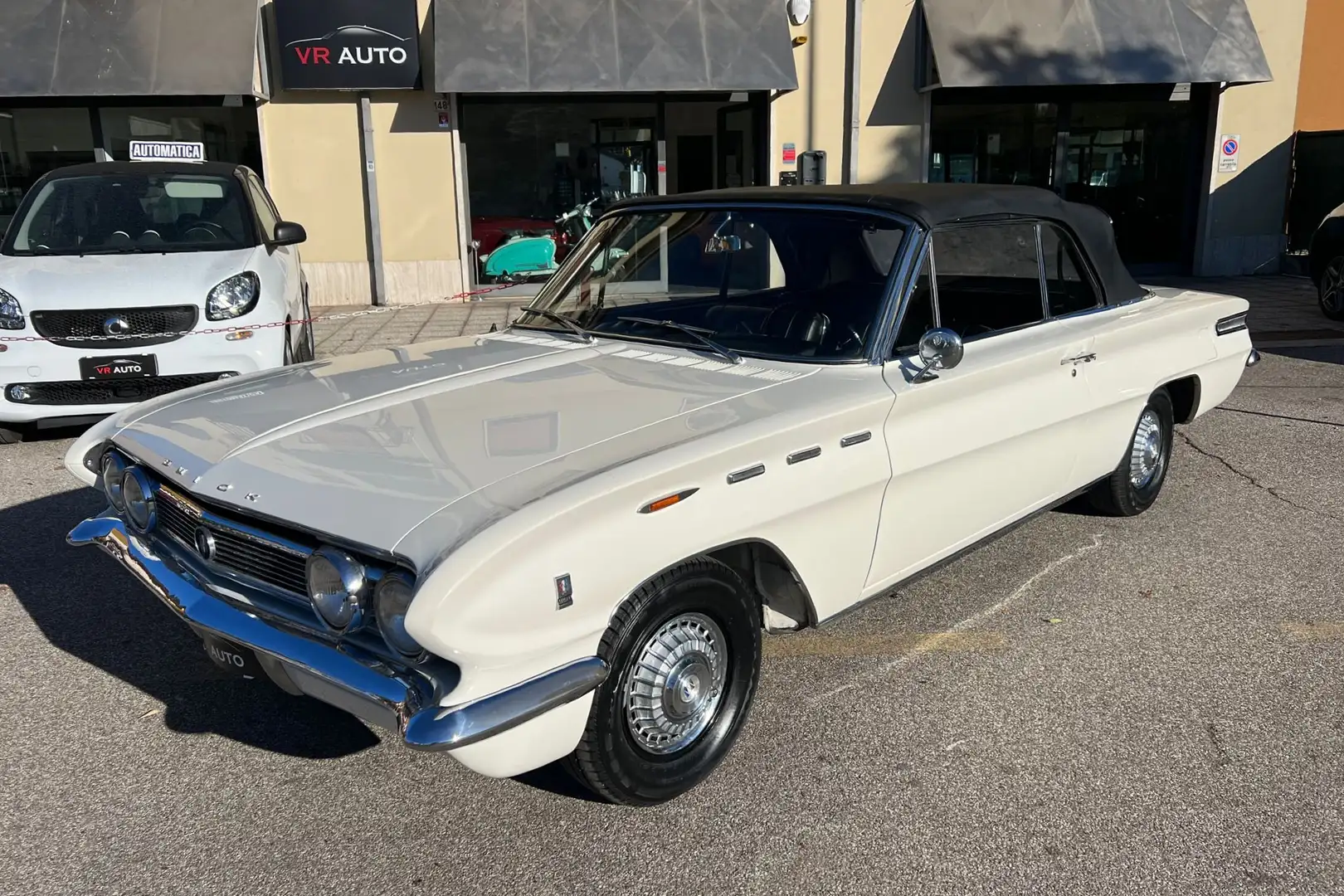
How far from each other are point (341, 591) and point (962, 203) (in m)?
2.69

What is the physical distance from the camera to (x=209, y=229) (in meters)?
7.89

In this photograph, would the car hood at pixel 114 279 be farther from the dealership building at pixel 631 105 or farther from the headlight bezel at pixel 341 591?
the dealership building at pixel 631 105

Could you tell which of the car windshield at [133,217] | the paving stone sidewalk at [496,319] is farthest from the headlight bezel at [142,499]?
the paving stone sidewalk at [496,319]

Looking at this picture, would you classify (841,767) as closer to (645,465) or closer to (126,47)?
(645,465)

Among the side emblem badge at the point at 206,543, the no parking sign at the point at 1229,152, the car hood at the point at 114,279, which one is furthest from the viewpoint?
the no parking sign at the point at 1229,152

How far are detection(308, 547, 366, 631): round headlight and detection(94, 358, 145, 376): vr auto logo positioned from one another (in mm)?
4776

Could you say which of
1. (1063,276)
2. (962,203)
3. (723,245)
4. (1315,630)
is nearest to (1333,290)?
(1063,276)

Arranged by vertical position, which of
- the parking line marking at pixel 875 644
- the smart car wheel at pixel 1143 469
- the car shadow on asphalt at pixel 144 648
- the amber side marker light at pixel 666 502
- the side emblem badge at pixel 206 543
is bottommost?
the parking line marking at pixel 875 644

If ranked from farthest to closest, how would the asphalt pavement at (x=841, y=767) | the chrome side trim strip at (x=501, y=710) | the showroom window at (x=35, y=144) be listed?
the showroom window at (x=35, y=144) < the asphalt pavement at (x=841, y=767) < the chrome side trim strip at (x=501, y=710)

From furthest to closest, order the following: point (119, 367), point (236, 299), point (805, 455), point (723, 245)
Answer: point (236, 299) < point (119, 367) < point (723, 245) < point (805, 455)

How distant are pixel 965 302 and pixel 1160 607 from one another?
146cm

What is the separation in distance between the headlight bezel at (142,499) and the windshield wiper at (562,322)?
1616 millimetres

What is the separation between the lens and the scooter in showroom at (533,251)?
50.6ft

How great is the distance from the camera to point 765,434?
3.02 m
